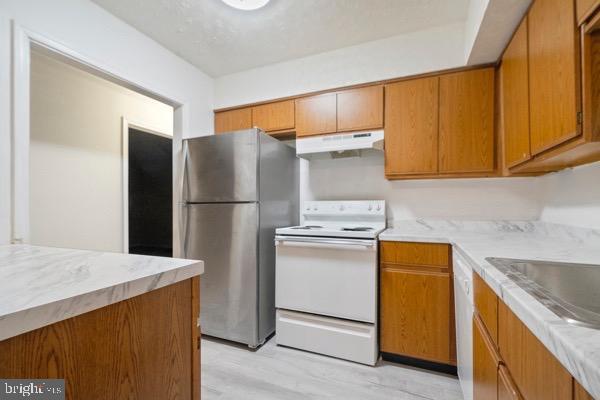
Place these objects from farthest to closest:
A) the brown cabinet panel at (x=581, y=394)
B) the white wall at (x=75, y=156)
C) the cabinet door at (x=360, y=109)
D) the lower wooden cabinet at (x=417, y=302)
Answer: the white wall at (x=75, y=156), the cabinet door at (x=360, y=109), the lower wooden cabinet at (x=417, y=302), the brown cabinet panel at (x=581, y=394)

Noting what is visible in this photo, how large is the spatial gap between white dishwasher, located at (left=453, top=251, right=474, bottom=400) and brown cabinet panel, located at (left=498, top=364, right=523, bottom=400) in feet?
1.35

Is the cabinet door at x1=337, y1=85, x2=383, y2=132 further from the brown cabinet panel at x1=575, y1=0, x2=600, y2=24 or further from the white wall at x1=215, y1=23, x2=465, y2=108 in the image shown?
the brown cabinet panel at x1=575, y1=0, x2=600, y2=24

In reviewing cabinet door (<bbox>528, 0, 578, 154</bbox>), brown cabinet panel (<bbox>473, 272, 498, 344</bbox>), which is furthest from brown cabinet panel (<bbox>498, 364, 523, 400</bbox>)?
cabinet door (<bbox>528, 0, 578, 154</bbox>)

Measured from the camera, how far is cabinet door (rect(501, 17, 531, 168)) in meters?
1.41

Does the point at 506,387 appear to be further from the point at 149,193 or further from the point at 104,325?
the point at 149,193

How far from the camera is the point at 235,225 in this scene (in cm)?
213

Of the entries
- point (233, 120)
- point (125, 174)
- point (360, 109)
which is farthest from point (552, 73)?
point (125, 174)

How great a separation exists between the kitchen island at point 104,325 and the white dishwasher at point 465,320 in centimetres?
114

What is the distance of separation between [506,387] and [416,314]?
3.53 feet

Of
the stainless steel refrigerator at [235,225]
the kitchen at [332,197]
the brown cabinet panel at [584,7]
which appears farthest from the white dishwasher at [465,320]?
the stainless steel refrigerator at [235,225]

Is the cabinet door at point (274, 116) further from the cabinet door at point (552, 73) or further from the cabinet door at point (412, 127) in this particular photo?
the cabinet door at point (552, 73)

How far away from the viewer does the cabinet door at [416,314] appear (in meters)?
1.74

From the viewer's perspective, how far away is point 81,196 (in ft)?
8.90

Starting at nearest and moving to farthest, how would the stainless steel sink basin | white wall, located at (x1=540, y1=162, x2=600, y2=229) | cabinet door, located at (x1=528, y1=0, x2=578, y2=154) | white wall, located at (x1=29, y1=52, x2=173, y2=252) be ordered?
1. the stainless steel sink basin
2. cabinet door, located at (x1=528, y1=0, x2=578, y2=154)
3. white wall, located at (x1=540, y1=162, x2=600, y2=229)
4. white wall, located at (x1=29, y1=52, x2=173, y2=252)
